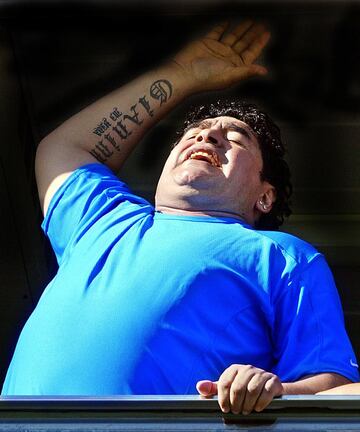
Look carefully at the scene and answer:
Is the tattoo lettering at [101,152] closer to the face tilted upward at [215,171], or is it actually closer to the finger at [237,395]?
the face tilted upward at [215,171]

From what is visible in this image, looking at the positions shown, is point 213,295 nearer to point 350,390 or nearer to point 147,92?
point 350,390

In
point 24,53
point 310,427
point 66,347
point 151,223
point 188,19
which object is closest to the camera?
point 310,427

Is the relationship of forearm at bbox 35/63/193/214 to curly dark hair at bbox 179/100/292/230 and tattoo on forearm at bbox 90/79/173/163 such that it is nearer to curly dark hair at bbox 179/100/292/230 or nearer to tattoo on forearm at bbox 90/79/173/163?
tattoo on forearm at bbox 90/79/173/163

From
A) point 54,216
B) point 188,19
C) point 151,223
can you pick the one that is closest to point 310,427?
point 151,223

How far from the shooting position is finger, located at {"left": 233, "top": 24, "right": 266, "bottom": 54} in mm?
2740

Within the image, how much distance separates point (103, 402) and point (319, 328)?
77 cm

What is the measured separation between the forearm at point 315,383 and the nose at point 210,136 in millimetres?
833

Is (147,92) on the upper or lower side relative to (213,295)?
upper

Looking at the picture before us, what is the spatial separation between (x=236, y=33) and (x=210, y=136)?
31 centimetres

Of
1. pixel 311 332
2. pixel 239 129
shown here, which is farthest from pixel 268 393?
pixel 239 129

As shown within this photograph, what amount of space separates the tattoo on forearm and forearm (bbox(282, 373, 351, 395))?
3.37ft

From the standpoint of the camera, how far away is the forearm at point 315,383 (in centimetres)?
198

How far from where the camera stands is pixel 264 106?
305cm

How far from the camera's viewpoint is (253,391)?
161cm
